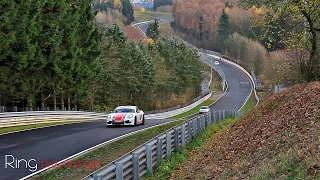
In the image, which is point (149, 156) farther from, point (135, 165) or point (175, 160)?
point (175, 160)

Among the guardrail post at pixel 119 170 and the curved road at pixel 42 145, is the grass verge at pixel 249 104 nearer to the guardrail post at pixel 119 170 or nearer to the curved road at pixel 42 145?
the curved road at pixel 42 145

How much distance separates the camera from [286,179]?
709cm

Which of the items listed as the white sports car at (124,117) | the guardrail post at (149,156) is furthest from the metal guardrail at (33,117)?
the guardrail post at (149,156)

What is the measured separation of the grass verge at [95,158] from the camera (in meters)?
11.1

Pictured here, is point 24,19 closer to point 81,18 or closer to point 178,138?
point 81,18

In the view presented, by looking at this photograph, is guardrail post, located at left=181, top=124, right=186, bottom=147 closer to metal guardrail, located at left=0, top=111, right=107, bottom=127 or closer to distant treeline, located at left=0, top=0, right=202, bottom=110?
metal guardrail, located at left=0, top=111, right=107, bottom=127

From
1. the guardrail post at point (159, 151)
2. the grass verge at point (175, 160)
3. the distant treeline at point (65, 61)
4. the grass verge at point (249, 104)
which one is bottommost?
the grass verge at point (249, 104)

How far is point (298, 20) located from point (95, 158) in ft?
37.4

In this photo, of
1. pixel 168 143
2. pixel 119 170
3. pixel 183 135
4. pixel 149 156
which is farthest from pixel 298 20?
pixel 119 170

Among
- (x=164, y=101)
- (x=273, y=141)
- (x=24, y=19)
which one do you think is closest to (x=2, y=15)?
(x=24, y=19)

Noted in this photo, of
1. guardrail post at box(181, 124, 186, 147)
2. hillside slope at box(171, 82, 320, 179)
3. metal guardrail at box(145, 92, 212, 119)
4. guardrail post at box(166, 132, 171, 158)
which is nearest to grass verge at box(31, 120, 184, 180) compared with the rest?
guardrail post at box(166, 132, 171, 158)

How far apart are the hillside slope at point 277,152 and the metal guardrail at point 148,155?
85cm

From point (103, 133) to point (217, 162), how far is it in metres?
10.8

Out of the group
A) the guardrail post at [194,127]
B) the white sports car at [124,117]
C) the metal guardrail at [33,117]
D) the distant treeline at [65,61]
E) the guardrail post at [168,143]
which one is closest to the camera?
the guardrail post at [168,143]
